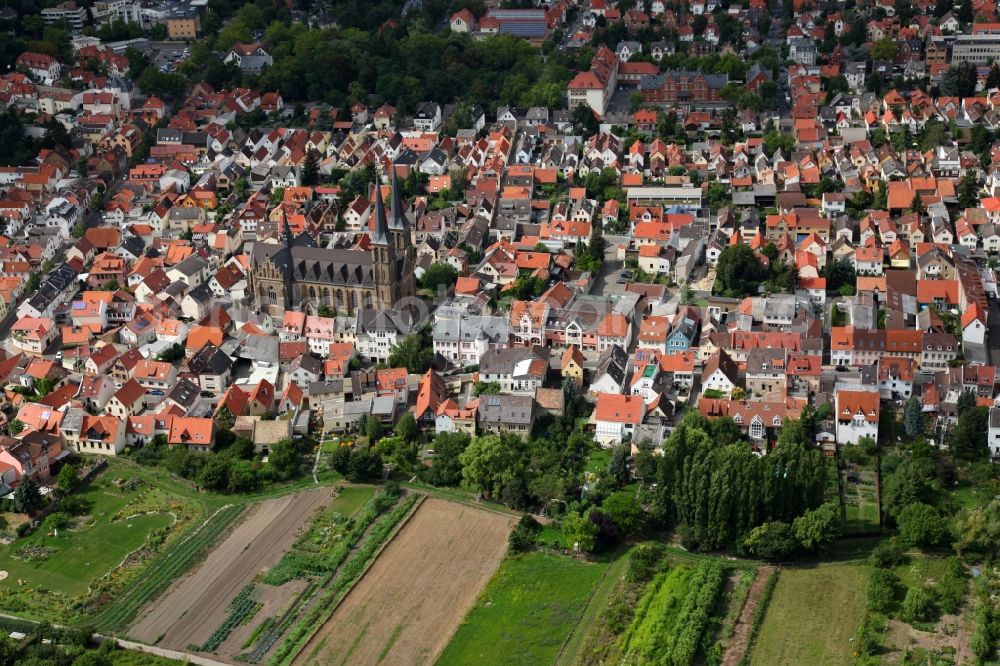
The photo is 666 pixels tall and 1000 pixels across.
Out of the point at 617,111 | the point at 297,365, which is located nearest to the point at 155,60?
the point at 617,111

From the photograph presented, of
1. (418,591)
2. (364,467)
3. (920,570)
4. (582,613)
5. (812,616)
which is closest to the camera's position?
(812,616)

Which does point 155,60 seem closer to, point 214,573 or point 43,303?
point 43,303

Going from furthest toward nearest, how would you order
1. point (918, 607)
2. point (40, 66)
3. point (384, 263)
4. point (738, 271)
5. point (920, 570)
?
point (40, 66)
point (738, 271)
point (384, 263)
point (920, 570)
point (918, 607)

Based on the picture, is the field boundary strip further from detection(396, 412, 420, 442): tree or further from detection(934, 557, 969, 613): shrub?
detection(396, 412, 420, 442): tree

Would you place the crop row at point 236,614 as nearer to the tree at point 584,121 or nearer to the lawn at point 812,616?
the lawn at point 812,616

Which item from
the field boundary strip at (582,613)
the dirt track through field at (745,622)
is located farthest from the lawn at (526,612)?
the dirt track through field at (745,622)

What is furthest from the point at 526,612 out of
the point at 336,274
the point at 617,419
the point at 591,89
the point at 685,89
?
the point at 685,89

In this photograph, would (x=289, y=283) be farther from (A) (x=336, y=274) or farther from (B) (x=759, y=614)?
(B) (x=759, y=614)
